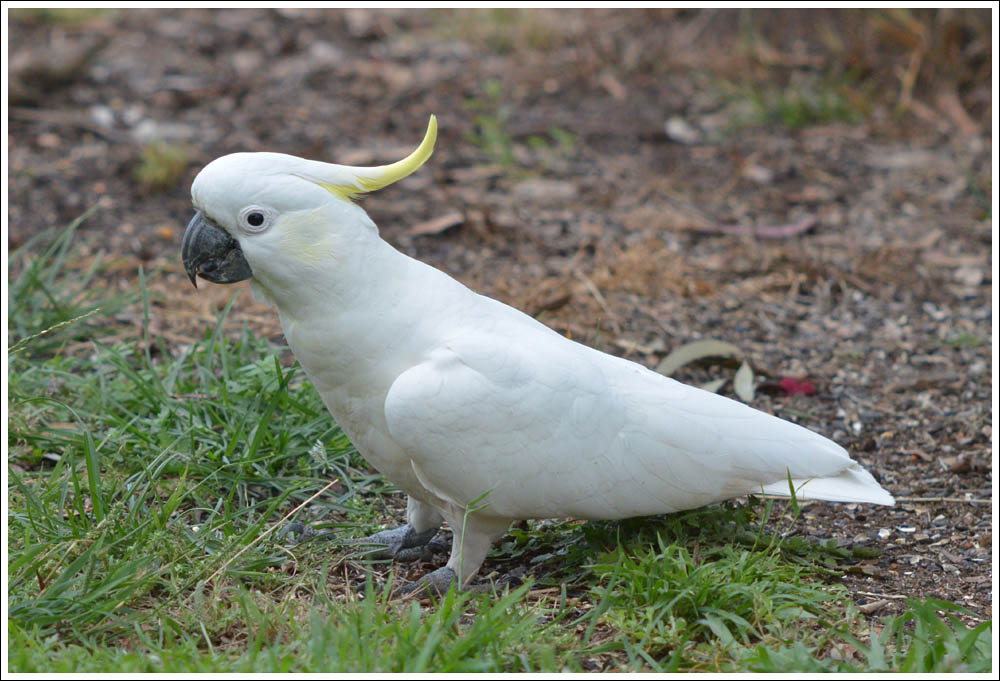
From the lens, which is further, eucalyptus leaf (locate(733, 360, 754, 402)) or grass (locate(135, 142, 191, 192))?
grass (locate(135, 142, 191, 192))

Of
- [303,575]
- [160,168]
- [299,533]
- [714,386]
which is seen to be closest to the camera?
[303,575]

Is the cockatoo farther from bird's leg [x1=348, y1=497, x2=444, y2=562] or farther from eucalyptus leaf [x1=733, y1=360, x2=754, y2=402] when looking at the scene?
eucalyptus leaf [x1=733, y1=360, x2=754, y2=402]

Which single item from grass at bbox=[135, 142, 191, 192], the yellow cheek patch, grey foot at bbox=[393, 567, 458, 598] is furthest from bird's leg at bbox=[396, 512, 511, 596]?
grass at bbox=[135, 142, 191, 192]

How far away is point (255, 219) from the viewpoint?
262cm

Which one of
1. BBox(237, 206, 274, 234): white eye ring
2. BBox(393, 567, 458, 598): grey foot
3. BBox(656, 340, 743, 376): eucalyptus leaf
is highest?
BBox(237, 206, 274, 234): white eye ring

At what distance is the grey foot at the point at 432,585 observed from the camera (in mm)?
2865

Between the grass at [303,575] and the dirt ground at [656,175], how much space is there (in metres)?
0.35

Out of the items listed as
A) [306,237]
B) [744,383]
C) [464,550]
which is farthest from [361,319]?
[744,383]

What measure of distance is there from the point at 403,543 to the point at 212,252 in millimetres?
1049

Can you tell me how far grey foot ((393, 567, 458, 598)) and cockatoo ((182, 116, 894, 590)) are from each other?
0.06m

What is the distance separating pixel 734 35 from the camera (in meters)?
7.40

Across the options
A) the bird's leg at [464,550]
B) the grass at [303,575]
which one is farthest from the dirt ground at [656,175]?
the bird's leg at [464,550]

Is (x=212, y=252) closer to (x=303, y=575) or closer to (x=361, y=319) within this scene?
(x=361, y=319)

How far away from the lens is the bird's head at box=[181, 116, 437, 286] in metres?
2.60
